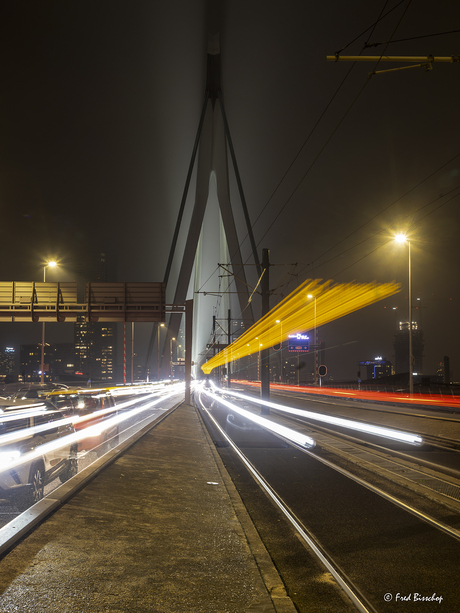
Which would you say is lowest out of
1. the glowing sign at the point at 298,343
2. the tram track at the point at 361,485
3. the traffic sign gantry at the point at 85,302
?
the tram track at the point at 361,485

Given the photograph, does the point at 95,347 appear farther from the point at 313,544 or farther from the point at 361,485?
the point at 313,544

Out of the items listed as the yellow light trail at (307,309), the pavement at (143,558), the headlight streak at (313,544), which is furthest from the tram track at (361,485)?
the yellow light trail at (307,309)

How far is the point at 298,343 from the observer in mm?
47375

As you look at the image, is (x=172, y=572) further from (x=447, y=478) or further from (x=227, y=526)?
(x=447, y=478)

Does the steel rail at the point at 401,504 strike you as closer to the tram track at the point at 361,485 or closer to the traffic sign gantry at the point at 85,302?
the tram track at the point at 361,485

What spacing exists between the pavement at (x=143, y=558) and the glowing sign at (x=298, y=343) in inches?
1548

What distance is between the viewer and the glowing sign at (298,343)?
46500mm

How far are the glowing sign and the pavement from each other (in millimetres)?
39309

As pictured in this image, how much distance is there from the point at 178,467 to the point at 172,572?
560 centimetres

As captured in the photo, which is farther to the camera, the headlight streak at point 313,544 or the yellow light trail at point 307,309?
the yellow light trail at point 307,309

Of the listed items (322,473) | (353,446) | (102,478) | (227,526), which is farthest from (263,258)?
(227,526)

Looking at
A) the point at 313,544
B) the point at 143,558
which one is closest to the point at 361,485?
the point at 313,544

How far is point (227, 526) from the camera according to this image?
5629mm

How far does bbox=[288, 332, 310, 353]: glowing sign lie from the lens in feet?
153
